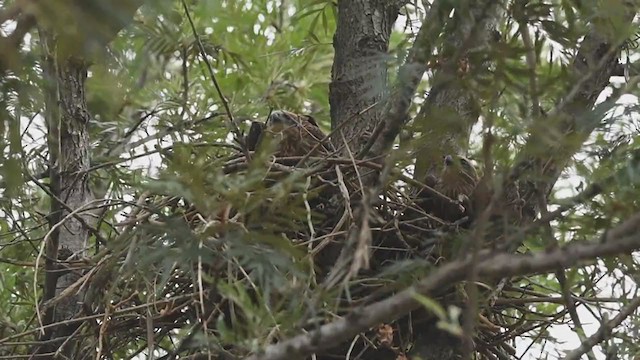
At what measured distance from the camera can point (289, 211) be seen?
122 centimetres

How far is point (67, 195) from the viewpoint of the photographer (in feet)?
6.12

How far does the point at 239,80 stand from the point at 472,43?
1.49 metres

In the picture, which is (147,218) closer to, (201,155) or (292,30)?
(201,155)

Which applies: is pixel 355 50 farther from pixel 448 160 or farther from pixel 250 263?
pixel 250 263

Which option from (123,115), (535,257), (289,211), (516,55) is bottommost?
(535,257)

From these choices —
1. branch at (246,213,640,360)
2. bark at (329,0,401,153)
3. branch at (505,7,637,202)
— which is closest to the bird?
bark at (329,0,401,153)

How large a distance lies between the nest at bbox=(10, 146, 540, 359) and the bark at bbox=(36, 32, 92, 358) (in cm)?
5

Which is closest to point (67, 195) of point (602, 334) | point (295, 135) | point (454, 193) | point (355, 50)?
point (295, 135)

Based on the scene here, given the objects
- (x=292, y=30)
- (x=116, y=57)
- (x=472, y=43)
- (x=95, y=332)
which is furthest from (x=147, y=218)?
(x=292, y=30)

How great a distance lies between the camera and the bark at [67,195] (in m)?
1.69

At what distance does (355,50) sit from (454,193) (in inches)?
16.8

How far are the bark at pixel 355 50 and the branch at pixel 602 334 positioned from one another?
0.68m

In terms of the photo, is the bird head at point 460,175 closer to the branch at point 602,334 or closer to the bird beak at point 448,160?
the bird beak at point 448,160

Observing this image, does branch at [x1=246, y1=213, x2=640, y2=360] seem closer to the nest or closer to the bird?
the nest
